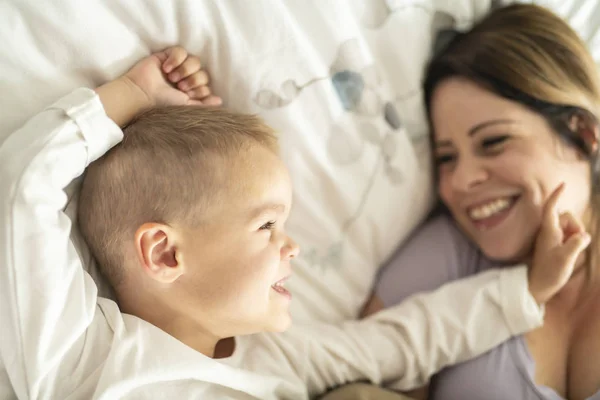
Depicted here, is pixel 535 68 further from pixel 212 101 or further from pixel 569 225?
pixel 212 101

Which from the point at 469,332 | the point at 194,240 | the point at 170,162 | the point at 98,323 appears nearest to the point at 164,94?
the point at 170,162

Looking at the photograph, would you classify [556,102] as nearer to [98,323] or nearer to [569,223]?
[569,223]

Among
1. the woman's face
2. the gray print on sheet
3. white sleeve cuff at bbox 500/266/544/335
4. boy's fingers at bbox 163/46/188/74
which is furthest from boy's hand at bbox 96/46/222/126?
white sleeve cuff at bbox 500/266/544/335

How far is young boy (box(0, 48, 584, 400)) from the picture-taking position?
69 cm

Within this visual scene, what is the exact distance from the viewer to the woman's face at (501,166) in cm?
99

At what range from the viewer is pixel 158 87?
827 mm

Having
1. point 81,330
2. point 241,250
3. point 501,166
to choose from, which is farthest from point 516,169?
point 81,330

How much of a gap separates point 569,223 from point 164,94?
77 centimetres

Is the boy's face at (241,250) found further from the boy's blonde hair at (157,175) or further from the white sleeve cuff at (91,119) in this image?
the white sleeve cuff at (91,119)

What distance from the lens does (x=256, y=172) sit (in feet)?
2.61

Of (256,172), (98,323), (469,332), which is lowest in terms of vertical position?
(469,332)

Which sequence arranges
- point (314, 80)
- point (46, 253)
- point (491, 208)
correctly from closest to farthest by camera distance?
point (46, 253) < point (314, 80) < point (491, 208)

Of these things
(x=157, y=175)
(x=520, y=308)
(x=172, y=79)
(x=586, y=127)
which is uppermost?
(x=172, y=79)

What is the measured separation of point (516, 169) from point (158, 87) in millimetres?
660
